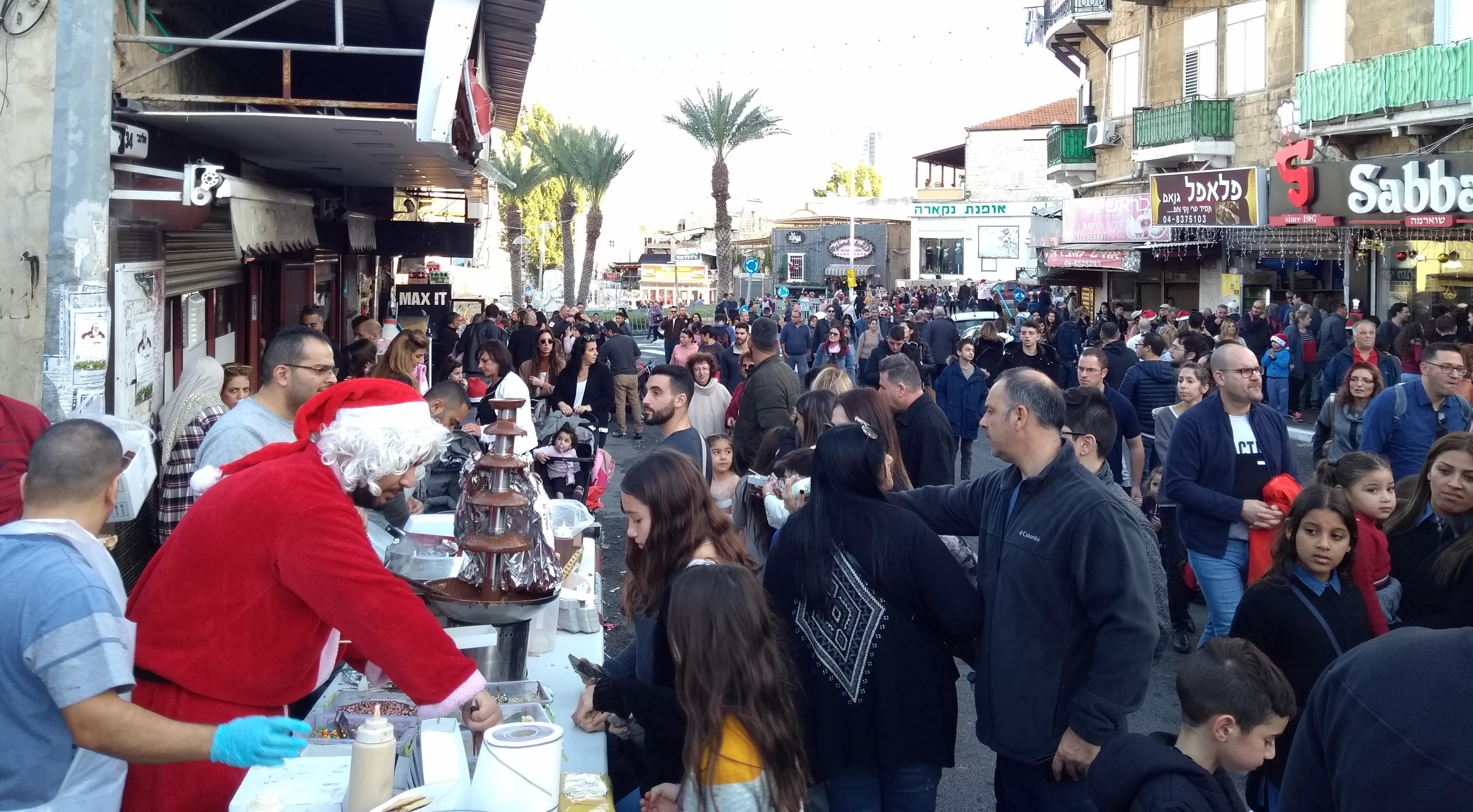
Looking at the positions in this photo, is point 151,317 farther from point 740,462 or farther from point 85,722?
point 85,722

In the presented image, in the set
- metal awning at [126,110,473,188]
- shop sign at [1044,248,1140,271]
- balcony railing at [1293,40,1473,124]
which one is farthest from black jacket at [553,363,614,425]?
shop sign at [1044,248,1140,271]

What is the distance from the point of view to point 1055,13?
3173 centimetres

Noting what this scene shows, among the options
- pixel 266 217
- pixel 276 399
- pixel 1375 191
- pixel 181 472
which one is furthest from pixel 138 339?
pixel 1375 191

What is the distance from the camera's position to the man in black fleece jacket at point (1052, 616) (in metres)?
3.37

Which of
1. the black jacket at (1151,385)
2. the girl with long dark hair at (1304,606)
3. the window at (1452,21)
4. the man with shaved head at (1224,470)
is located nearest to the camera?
the girl with long dark hair at (1304,606)

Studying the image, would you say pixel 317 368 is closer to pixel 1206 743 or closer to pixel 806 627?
pixel 806 627

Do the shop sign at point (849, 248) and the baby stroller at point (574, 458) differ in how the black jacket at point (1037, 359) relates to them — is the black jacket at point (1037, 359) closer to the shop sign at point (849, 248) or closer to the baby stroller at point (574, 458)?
the baby stroller at point (574, 458)

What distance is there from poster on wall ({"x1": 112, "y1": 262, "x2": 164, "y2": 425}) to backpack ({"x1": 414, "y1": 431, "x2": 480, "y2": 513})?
254cm

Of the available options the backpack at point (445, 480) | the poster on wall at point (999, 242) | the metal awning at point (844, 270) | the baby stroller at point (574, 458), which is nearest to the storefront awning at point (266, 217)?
the baby stroller at point (574, 458)

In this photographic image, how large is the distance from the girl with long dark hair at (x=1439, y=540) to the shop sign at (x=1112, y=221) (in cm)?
2213

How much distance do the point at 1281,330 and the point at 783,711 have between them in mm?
18609

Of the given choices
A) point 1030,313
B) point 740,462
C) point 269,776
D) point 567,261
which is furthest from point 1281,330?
point 567,261

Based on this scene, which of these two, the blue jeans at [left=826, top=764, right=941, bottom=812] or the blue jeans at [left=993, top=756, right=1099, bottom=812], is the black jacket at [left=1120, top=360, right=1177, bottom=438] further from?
the blue jeans at [left=826, top=764, right=941, bottom=812]

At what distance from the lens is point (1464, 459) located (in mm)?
4707
